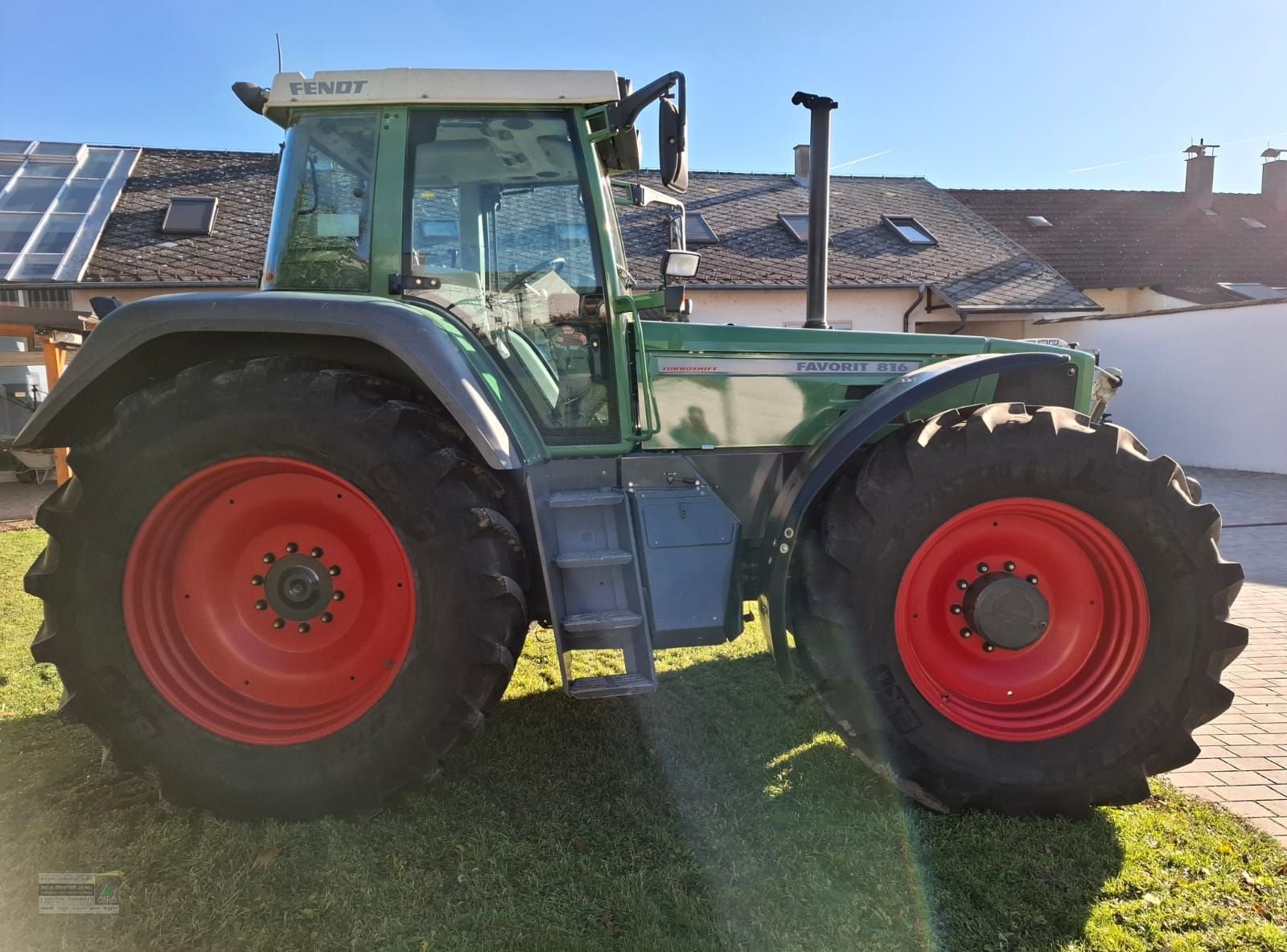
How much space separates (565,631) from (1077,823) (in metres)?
1.67

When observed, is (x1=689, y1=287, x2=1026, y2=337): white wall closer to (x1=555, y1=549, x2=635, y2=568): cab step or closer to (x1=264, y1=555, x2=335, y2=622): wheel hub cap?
(x1=555, y1=549, x2=635, y2=568): cab step

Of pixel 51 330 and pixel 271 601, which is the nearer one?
pixel 271 601

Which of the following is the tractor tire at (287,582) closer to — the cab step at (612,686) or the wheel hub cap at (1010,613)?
the cab step at (612,686)

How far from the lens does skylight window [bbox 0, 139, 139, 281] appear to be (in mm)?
9977

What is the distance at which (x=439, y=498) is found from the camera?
2.31m

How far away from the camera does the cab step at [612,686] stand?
2.40 m

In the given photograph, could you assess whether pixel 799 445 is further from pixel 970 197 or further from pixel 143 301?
pixel 970 197

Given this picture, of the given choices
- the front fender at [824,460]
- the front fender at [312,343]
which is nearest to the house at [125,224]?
the front fender at [312,343]

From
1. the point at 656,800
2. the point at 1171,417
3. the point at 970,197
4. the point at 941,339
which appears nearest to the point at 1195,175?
the point at 970,197

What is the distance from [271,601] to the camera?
2529mm

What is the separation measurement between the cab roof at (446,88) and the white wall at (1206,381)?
11.4 meters

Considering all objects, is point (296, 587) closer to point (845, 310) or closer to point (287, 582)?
point (287, 582)

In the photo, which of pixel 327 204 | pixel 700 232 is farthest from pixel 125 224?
pixel 327 204

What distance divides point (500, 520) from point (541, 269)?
0.95 meters
